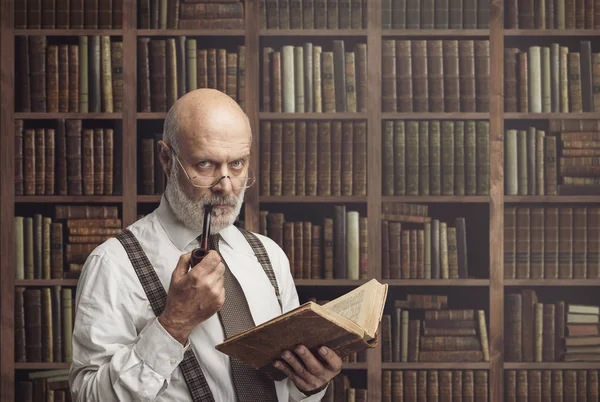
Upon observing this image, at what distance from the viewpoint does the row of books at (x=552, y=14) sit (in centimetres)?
322

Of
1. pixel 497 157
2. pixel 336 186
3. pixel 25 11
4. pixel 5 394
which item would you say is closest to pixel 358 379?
pixel 336 186

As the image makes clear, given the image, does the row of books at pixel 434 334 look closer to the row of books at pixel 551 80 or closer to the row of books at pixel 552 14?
the row of books at pixel 551 80

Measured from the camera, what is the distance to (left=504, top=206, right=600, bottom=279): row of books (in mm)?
3207

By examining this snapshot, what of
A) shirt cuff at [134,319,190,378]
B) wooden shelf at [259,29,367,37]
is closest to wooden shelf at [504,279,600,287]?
wooden shelf at [259,29,367,37]

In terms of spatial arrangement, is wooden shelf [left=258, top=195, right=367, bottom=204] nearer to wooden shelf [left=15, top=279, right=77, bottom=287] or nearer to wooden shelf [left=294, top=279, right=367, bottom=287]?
wooden shelf [left=294, top=279, right=367, bottom=287]

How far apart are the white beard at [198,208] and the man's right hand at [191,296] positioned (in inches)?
8.5

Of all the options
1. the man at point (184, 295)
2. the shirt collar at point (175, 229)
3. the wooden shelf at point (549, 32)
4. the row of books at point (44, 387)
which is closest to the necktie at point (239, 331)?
the man at point (184, 295)

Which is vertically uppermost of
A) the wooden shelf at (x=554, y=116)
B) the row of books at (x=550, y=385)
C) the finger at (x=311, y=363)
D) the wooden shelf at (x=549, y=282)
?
the wooden shelf at (x=554, y=116)

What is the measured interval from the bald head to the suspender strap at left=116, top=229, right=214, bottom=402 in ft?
0.87

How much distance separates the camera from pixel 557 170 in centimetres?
323

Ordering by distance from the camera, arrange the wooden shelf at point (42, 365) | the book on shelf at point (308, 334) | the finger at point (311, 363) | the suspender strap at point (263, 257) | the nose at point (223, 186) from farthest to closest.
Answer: the wooden shelf at point (42, 365) → the suspender strap at point (263, 257) → the nose at point (223, 186) → the finger at point (311, 363) → the book on shelf at point (308, 334)

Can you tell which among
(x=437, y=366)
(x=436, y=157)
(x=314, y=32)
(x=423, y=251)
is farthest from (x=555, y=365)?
(x=314, y=32)

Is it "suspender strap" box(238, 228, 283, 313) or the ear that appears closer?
the ear

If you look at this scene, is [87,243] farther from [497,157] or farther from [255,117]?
[497,157]
